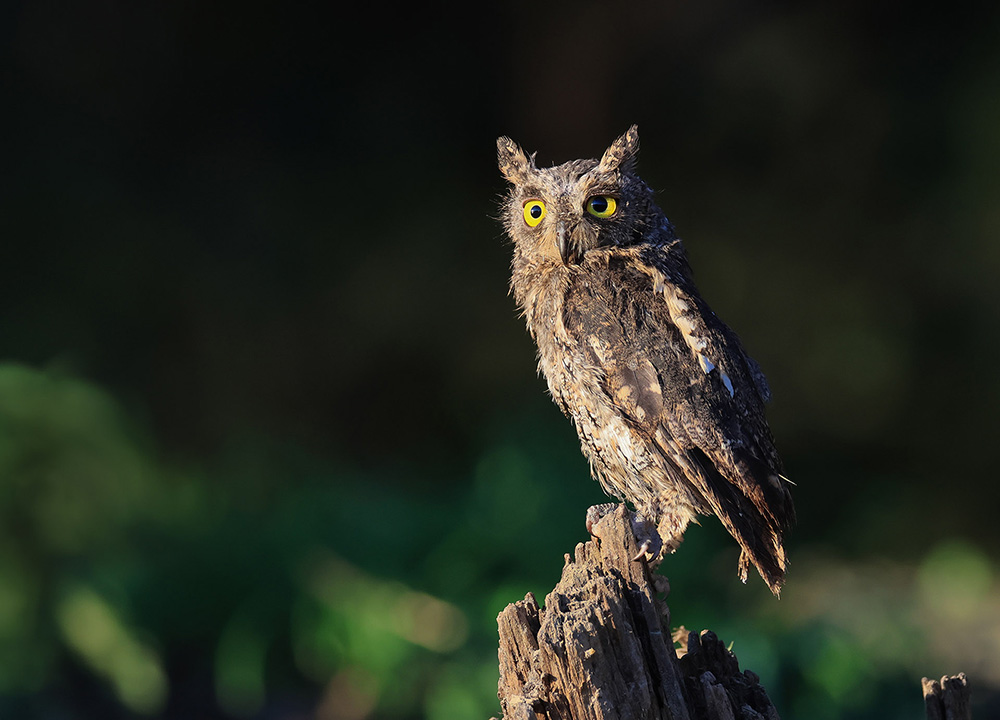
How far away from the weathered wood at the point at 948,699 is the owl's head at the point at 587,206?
1.16 m

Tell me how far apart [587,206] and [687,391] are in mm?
487

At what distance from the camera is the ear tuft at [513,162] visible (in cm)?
206

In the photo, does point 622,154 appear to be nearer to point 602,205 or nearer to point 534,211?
point 602,205

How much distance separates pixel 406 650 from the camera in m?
3.35

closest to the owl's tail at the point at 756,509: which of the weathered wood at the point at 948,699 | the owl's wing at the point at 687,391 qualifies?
the owl's wing at the point at 687,391

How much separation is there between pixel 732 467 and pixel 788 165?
9.02 ft

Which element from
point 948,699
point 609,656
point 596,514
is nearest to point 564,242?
point 596,514

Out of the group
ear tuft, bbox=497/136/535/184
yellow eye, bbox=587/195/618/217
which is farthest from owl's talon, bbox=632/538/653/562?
ear tuft, bbox=497/136/535/184

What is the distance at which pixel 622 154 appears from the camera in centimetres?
196

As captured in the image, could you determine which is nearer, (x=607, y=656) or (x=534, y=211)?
(x=607, y=656)

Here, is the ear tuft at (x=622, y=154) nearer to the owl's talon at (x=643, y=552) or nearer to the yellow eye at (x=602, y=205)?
the yellow eye at (x=602, y=205)

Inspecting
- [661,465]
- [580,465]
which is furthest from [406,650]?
[661,465]

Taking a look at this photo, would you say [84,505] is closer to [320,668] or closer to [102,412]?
[102,412]

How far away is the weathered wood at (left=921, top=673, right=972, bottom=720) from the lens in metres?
1.73
